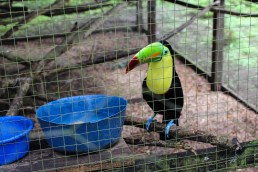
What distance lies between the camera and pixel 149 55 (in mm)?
1844

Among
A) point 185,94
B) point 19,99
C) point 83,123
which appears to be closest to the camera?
point 83,123

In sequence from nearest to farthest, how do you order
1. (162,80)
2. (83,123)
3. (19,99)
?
(83,123) < (162,80) < (19,99)

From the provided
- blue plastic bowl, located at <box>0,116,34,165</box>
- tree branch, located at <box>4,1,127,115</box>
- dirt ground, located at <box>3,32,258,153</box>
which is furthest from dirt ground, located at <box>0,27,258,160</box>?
blue plastic bowl, located at <box>0,116,34,165</box>

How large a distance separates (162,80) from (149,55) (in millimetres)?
162

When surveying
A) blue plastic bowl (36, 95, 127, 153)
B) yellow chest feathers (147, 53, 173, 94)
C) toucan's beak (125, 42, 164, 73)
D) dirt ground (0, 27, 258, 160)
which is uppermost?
toucan's beak (125, 42, 164, 73)

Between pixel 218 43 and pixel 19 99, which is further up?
pixel 218 43

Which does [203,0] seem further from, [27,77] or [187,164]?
[187,164]

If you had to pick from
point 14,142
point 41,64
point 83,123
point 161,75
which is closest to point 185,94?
point 41,64

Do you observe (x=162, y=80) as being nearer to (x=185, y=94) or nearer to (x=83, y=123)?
(x=83, y=123)

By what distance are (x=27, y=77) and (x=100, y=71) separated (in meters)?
1.31

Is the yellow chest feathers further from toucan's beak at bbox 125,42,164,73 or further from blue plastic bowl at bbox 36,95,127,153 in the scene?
blue plastic bowl at bbox 36,95,127,153

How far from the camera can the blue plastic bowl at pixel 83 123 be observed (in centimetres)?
168

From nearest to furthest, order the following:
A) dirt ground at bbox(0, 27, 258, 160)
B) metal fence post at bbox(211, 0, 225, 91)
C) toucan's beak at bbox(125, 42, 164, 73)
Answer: toucan's beak at bbox(125, 42, 164, 73)
dirt ground at bbox(0, 27, 258, 160)
metal fence post at bbox(211, 0, 225, 91)

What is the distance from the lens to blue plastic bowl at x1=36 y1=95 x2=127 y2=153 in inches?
66.1
